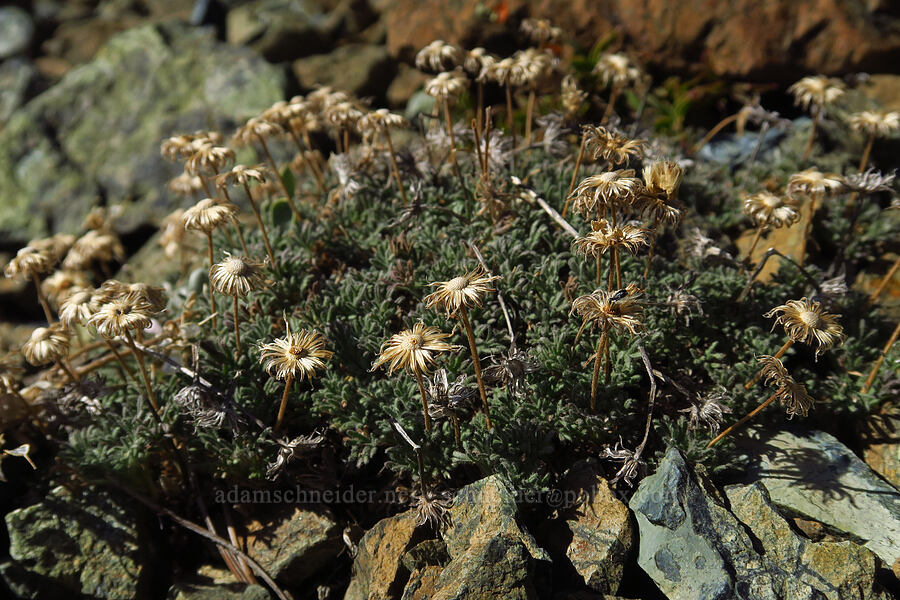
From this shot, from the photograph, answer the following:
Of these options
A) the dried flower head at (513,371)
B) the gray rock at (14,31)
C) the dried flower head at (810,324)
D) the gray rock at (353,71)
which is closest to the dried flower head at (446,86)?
the dried flower head at (513,371)

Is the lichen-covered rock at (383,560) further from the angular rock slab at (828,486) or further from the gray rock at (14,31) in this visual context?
the gray rock at (14,31)

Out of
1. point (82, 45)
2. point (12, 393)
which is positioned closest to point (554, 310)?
point (12, 393)

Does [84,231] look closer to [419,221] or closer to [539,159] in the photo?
[419,221]

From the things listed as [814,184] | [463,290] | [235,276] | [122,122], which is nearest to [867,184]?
[814,184]

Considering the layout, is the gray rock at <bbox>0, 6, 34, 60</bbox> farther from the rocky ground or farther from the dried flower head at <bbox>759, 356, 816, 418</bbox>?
the dried flower head at <bbox>759, 356, 816, 418</bbox>

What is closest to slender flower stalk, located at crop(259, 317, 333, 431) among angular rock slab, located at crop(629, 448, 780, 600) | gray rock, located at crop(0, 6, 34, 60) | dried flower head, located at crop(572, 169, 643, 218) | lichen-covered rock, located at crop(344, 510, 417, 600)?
lichen-covered rock, located at crop(344, 510, 417, 600)

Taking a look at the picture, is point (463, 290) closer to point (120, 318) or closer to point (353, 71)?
point (120, 318)

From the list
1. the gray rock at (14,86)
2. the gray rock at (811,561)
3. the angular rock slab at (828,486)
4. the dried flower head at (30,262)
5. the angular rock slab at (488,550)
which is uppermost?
the dried flower head at (30,262)
